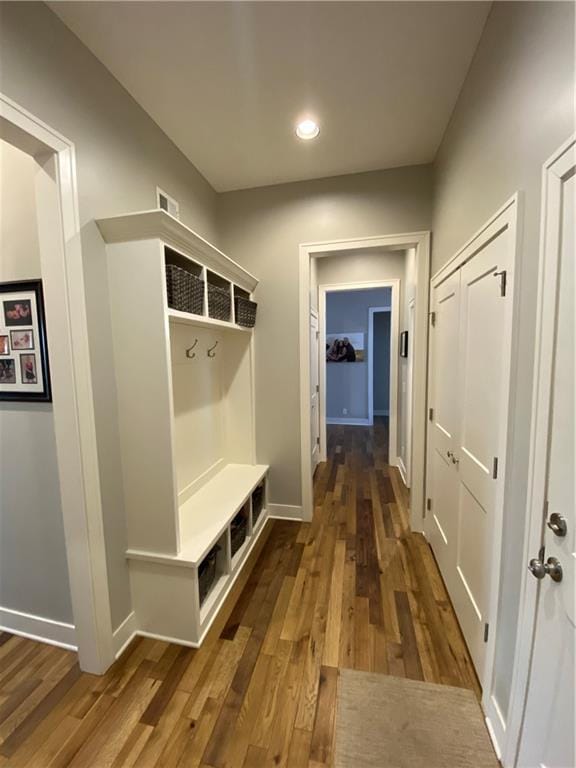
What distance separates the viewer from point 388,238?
8.36 ft

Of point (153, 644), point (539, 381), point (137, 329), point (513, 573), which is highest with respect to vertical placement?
point (137, 329)

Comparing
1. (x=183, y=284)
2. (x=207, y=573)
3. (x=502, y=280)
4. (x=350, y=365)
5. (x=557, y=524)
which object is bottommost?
(x=207, y=573)

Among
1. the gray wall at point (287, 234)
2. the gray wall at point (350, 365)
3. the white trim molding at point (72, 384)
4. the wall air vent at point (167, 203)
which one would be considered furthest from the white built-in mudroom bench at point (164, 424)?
the gray wall at point (350, 365)

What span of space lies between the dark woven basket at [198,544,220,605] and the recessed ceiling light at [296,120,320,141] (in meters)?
2.67

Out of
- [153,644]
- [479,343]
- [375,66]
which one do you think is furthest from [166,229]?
[153,644]

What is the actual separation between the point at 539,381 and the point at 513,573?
72 cm

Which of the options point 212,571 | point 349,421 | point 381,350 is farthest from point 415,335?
point 381,350

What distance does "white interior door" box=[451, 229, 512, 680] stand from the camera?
1.29m

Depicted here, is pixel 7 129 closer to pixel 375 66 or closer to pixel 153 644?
pixel 375 66

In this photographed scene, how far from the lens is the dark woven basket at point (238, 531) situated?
7.47 ft

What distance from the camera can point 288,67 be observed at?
63.9 inches

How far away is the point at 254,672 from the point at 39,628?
1191 mm

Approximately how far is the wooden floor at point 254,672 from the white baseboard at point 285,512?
496mm

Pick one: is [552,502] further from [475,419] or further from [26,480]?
[26,480]
